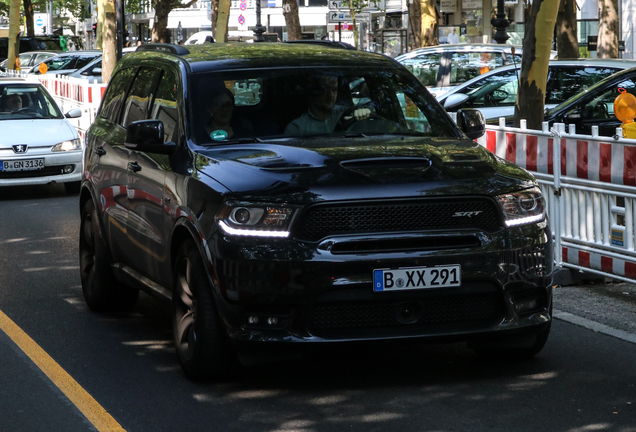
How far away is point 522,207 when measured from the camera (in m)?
5.67

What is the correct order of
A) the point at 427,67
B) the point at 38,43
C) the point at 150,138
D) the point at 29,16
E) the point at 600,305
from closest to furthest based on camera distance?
the point at 150,138
the point at 600,305
the point at 427,67
the point at 38,43
the point at 29,16

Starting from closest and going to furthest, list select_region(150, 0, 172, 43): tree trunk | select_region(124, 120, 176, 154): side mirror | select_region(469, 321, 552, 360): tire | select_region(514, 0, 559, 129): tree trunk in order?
1. select_region(469, 321, 552, 360): tire
2. select_region(124, 120, 176, 154): side mirror
3. select_region(514, 0, 559, 129): tree trunk
4. select_region(150, 0, 172, 43): tree trunk

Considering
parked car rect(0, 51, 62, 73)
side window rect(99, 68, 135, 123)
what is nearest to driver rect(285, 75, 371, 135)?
side window rect(99, 68, 135, 123)

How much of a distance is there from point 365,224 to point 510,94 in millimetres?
11749

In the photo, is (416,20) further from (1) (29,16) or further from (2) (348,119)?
(1) (29,16)

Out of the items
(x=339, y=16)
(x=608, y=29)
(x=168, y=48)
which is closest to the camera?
(x=168, y=48)

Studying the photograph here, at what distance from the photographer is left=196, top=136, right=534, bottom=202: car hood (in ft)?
17.7

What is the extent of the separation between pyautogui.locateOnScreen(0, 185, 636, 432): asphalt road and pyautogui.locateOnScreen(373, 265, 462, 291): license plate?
57cm

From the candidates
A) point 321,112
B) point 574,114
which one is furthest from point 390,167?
point 574,114

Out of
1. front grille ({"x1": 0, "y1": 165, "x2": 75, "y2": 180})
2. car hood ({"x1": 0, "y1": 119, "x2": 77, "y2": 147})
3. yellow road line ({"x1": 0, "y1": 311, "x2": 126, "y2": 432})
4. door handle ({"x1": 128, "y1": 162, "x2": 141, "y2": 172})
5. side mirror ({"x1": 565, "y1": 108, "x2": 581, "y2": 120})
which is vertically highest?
door handle ({"x1": 128, "y1": 162, "x2": 141, "y2": 172})

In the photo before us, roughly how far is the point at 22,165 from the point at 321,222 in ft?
33.0

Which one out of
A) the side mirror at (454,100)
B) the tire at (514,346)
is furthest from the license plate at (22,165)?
the tire at (514,346)

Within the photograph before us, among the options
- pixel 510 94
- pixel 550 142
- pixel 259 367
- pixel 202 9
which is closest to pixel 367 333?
pixel 259 367

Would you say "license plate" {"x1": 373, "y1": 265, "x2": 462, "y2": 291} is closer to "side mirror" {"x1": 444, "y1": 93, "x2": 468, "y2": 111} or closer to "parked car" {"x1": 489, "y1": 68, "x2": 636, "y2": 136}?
"parked car" {"x1": 489, "y1": 68, "x2": 636, "y2": 136}
